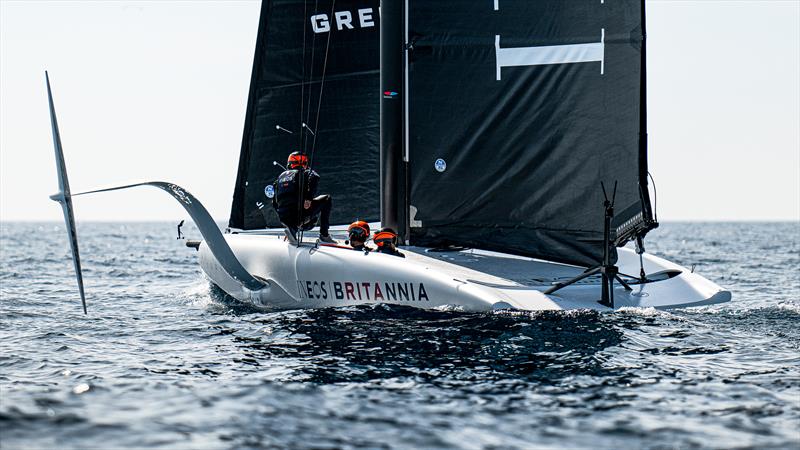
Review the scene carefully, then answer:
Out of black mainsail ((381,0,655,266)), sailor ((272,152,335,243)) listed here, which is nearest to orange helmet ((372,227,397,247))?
black mainsail ((381,0,655,266))

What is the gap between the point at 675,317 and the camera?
842 centimetres

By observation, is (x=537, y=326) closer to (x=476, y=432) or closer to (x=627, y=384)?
(x=627, y=384)

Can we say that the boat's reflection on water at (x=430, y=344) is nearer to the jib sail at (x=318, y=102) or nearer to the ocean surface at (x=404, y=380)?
the ocean surface at (x=404, y=380)

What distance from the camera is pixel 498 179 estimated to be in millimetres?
9438

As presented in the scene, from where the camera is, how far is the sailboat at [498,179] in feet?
27.9

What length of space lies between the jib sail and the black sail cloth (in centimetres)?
265

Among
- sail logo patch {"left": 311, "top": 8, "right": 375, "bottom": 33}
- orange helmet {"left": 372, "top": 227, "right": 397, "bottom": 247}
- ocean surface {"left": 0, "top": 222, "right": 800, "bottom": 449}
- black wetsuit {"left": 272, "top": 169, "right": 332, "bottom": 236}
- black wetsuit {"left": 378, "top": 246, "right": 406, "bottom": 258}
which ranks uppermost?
sail logo patch {"left": 311, "top": 8, "right": 375, "bottom": 33}

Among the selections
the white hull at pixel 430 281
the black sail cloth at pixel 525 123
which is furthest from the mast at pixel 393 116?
the white hull at pixel 430 281

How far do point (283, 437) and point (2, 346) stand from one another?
432 centimetres

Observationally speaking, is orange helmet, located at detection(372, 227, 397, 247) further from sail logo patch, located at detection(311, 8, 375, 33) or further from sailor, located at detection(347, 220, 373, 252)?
sail logo patch, located at detection(311, 8, 375, 33)

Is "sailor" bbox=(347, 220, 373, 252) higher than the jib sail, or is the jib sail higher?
the jib sail

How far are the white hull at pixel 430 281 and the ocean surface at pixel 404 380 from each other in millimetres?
174

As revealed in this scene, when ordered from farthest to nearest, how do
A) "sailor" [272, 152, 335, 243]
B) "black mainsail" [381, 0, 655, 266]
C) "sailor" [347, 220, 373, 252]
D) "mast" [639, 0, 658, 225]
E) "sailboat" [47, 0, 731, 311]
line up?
1. "sailor" [272, 152, 335, 243]
2. "sailor" [347, 220, 373, 252]
3. "black mainsail" [381, 0, 655, 266]
4. "mast" [639, 0, 658, 225]
5. "sailboat" [47, 0, 731, 311]

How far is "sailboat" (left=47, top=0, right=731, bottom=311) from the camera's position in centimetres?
852
